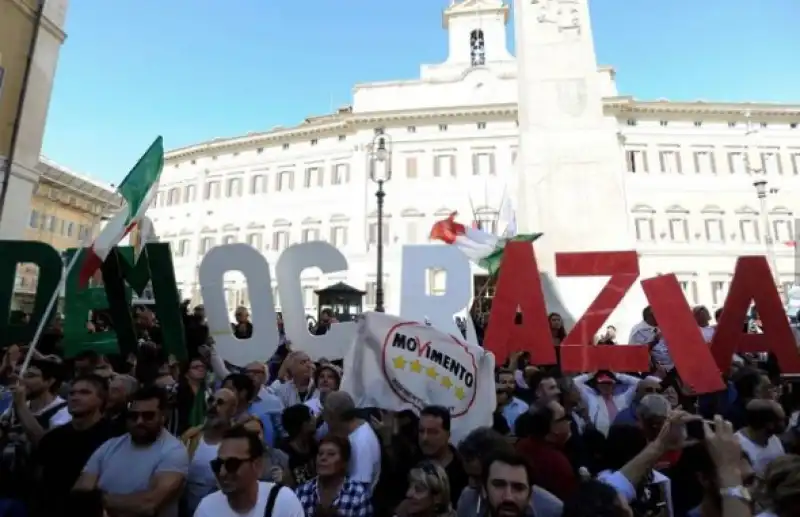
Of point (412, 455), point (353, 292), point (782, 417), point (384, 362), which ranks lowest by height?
point (412, 455)

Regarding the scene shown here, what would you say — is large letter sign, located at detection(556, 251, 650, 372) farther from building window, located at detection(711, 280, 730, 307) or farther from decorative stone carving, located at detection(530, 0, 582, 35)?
building window, located at detection(711, 280, 730, 307)

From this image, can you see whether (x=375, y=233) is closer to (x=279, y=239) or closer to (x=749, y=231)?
(x=279, y=239)

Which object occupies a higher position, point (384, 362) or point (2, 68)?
point (2, 68)

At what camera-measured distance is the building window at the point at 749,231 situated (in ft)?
88.7

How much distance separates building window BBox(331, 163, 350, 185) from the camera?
3068 centimetres

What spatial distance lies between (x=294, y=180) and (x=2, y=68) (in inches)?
839

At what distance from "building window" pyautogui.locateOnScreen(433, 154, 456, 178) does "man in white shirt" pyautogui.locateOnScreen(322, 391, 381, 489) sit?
27.1 m

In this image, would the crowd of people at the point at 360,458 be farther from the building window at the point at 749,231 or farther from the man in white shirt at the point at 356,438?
the building window at the point at 749,231

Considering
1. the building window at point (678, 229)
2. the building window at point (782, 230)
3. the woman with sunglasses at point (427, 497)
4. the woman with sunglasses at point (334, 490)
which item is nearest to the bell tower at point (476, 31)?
the building window at point (678, 229)

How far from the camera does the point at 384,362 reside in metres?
3.52

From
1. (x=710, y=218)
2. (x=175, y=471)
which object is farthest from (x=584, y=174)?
(x=710, y=218)

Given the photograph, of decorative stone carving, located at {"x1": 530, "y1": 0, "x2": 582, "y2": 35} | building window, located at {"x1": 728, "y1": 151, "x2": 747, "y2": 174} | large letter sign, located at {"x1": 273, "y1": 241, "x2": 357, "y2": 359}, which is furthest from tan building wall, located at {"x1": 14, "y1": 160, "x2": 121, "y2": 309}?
building window, located at {"x1": 728, "y1": 151, "x2": 747, "y2": 174}

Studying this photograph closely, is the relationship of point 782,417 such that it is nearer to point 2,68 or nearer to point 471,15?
point 2,68

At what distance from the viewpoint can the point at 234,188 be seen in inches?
1319
